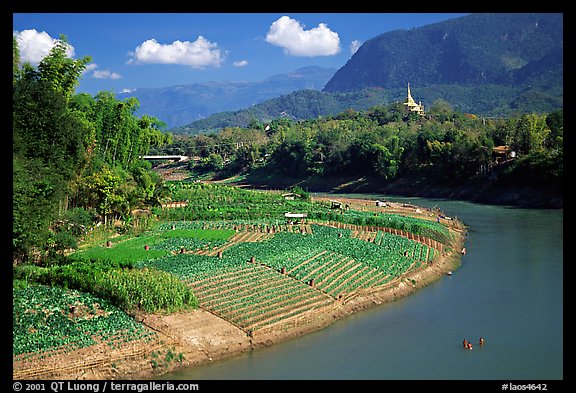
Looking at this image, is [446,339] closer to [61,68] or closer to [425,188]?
[61,68]

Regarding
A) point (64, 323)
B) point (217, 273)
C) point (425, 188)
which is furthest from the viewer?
point (425, 188)

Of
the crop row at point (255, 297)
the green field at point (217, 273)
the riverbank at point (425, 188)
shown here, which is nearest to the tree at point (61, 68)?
the green field at point (217, 273)

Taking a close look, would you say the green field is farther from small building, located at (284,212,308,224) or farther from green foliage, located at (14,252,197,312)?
small building, located at (284,212,308,224)

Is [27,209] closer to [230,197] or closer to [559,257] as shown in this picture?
[559,257]

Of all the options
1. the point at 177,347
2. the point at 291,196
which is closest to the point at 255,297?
the point at 177,347

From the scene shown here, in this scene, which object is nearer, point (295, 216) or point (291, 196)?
point (295, 216)
